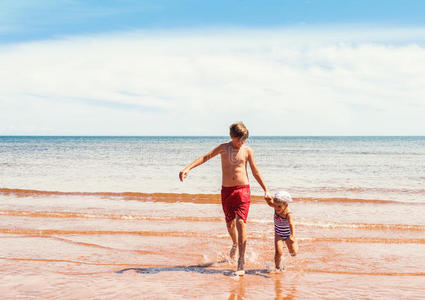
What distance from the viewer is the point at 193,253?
6.18 metres

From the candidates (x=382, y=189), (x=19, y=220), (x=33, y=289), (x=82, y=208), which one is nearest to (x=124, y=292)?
(x=33, y=289)

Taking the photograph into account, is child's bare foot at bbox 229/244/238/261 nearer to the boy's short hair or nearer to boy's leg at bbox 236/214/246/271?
boy's leg at bbox 236/214/246/271

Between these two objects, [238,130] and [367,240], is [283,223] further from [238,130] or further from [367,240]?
[367,240]

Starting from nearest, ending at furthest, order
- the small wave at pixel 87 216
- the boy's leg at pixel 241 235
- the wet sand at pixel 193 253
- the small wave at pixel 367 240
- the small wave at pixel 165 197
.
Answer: the wet sand at pixel 193 253 < the boy's leg at pixel 241 235 < the small wave at pixel 367 240 < the small wave at pixel 87 216 < the small wave at pixel 165 197

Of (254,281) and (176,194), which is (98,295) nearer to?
(254,281)

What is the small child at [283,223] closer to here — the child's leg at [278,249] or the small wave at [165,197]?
the child's leg at [278,249]

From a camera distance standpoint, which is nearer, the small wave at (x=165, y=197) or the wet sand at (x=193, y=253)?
the wet sand at (x=193, y=253)

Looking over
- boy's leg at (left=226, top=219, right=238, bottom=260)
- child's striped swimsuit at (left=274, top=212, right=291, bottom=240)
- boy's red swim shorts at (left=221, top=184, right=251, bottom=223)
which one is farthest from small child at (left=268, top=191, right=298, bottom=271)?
boy's leg at (left=226, top=219, right=238, bottom=260)

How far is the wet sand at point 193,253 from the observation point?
4484 mm

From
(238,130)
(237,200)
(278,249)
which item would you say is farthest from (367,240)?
(238,130)

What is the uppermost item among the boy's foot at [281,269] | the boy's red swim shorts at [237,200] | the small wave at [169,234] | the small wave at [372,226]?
the boy's red swim shorts at [237,200]

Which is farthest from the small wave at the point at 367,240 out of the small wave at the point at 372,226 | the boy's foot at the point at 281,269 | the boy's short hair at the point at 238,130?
the boy's short hair at the point at 238,130

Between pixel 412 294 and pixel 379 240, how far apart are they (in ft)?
8.88

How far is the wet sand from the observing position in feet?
14.7
